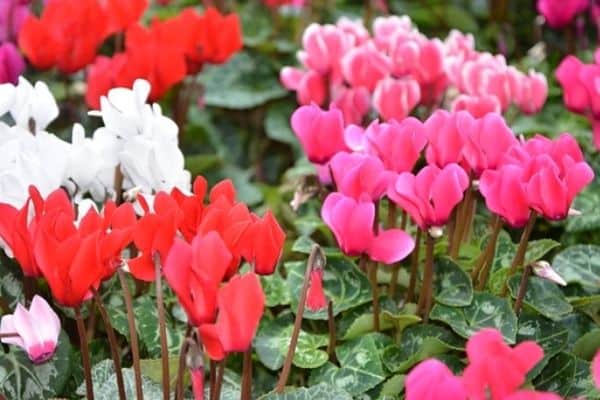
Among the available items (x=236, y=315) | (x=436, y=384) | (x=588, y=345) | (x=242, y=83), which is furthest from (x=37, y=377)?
(x=242, y=83)

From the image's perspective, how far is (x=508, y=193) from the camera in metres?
1.56

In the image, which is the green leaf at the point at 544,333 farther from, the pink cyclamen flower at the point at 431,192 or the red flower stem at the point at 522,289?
the pink cyclamen flower at the point at 431,192

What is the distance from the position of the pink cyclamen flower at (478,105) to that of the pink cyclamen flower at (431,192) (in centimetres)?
41

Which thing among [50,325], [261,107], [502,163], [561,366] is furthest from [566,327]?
[261,107]

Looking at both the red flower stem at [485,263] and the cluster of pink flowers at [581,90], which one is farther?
the cluster of pink flowers at [581,90]

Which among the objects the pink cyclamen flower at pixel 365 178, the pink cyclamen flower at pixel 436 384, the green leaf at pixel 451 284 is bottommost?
the green leaf at pixel 451 284

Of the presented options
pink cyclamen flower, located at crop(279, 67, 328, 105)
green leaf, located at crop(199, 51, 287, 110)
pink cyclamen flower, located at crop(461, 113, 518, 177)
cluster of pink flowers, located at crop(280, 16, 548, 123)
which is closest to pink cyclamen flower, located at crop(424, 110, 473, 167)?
pink cyclamen flower, located at crop(461, 113, 518, 177)

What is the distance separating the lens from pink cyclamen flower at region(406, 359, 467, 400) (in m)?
1.15

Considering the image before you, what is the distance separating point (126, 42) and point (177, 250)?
116cm

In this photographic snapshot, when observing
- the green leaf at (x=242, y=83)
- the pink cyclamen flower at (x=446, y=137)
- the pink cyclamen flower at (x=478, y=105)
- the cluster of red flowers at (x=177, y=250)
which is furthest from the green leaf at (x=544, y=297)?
the green leaf at (x=242, y=83)

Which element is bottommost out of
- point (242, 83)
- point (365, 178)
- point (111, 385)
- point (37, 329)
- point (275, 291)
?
point (242, 83)

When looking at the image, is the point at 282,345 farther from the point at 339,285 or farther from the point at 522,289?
the point at 522,289

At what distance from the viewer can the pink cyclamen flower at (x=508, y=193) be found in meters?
1.54

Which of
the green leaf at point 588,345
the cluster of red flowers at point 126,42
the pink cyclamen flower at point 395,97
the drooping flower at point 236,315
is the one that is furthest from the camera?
the cluster of red flowers at point 126,42
